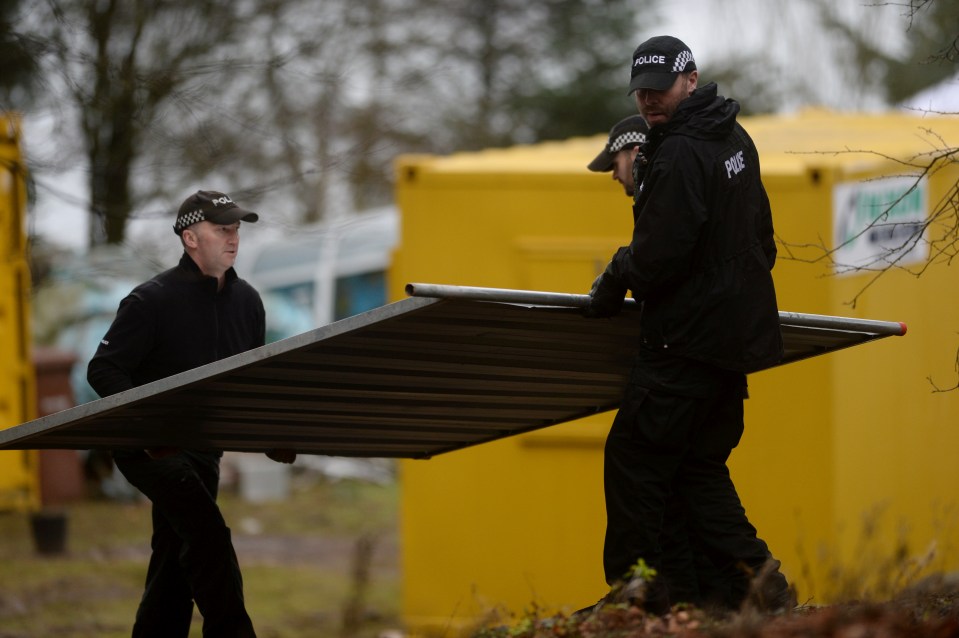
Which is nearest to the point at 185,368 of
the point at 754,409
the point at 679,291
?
the point at 679,291

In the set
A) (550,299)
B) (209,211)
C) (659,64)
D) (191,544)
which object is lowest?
(191,544)

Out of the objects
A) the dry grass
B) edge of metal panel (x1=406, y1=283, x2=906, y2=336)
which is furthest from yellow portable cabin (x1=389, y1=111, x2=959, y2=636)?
edge of metal panel (x1=406, y1=283, x2=906, y2=336)

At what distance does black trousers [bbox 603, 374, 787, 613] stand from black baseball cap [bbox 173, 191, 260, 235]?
5.96ft

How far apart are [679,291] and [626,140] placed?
97 cm

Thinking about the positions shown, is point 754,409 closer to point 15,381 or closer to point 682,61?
point 682,61

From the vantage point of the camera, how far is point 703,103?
15.9ft

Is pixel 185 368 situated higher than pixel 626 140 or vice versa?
pixel 626 140

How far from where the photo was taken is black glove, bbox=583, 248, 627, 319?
4.76 metres

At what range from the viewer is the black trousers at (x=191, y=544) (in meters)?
5.66

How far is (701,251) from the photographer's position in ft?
15.8

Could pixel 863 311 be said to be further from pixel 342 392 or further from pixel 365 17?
pixel 365 17

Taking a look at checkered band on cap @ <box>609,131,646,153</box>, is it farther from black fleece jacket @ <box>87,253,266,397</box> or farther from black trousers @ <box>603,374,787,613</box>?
black fleece jacket @ <box>87,253,266,397</box>

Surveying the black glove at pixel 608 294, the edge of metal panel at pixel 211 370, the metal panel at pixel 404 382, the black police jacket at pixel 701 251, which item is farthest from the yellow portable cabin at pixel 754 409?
the edge of metal panel at pixel 211 370

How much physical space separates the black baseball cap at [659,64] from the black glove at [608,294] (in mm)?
616
